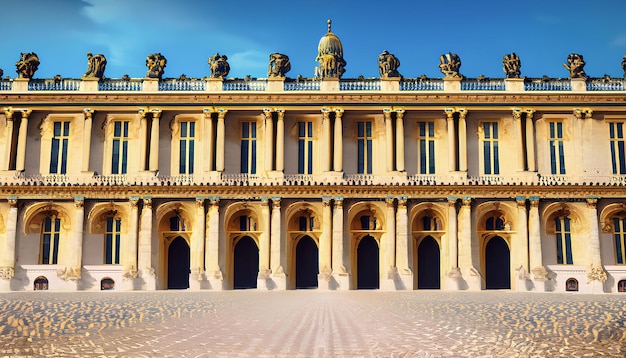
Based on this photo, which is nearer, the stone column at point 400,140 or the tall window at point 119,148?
the stone column at point 400,140

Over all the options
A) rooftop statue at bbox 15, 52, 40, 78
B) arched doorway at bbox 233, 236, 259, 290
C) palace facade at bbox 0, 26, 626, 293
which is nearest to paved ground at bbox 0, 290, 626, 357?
palace facade at bbox 0, 26, 626, 293

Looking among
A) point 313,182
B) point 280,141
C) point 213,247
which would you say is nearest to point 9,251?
point 213,247

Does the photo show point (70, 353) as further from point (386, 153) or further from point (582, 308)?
point (386, 153)

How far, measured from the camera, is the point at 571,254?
1650 inches

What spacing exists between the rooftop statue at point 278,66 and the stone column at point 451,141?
10.5m

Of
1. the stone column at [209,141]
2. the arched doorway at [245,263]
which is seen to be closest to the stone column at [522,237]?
the arched doorway at [245,263]

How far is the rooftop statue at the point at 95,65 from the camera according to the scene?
43750mm

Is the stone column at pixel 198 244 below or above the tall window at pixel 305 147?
below

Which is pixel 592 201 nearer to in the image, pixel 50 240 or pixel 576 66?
pixel 576 66

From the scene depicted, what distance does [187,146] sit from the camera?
43344 mm

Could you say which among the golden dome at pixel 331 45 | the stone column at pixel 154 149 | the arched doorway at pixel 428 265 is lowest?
the arched doorway at pixel 428 265

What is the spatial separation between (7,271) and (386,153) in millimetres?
23745

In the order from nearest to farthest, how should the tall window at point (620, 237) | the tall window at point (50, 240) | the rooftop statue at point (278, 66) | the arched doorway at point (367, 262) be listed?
the tall window at point (620, 237)
the tall window at point (50, 240)
the arched doorway at point (367, 262)
the rooftop statue at point (278, 66)

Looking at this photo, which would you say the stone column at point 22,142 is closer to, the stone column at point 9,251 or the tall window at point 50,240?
the stone column at point 9,251
